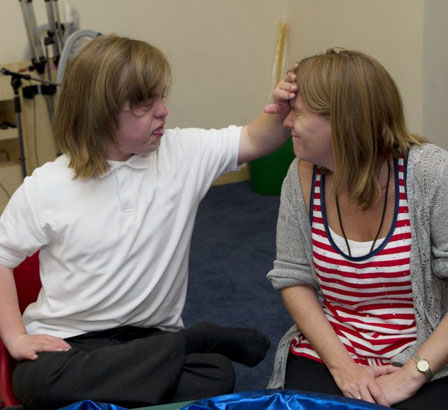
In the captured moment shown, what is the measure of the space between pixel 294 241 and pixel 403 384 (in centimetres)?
38

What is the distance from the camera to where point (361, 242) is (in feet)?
4.87

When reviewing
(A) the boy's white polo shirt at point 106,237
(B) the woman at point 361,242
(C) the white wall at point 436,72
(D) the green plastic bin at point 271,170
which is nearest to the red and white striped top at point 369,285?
(B) the woman at point 361,242

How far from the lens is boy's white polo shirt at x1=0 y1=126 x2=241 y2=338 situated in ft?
5.08

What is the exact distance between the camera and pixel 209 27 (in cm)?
431

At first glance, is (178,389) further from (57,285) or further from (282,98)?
(282,98)

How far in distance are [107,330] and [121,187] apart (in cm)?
32

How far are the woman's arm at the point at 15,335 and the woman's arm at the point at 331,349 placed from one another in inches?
19.5

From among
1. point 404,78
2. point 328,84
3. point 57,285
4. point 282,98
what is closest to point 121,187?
point 57,285

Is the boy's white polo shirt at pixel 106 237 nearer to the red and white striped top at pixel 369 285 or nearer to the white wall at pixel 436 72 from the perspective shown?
the red and white striped top at pixel 369 285

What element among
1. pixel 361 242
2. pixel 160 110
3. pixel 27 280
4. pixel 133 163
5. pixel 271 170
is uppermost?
pixel 160 110

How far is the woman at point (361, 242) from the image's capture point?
55.2 inches

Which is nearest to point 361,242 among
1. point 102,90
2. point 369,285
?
point 369,285

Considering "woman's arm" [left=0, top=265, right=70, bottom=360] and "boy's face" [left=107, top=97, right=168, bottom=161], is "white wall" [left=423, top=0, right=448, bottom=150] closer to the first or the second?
"boy's face" [left=107, top=97, right=168, bottom=161]

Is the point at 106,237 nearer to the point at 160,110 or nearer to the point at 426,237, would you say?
the point at 160,110
